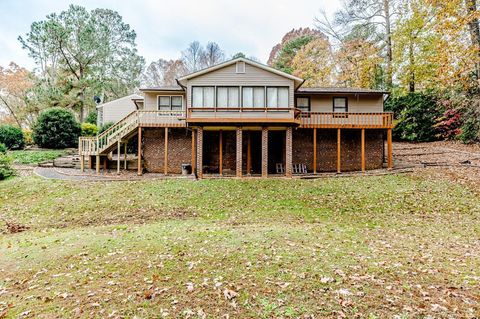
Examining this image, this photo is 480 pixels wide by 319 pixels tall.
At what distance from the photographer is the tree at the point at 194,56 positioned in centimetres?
5112

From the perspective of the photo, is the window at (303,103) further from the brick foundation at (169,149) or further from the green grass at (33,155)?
the green grass at (33,155)

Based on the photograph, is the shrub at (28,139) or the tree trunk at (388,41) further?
the tree trunk at (388,41)

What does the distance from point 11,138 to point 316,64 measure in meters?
31.5

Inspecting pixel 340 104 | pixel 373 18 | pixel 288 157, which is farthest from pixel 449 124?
pixel 288 157

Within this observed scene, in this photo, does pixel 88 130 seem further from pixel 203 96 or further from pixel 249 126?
pixel 249 126

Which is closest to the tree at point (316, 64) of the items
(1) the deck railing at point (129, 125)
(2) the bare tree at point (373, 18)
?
(2) the bare tree at point (373, 18)

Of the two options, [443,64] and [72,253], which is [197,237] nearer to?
[72,253]

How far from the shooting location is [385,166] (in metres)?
21.2

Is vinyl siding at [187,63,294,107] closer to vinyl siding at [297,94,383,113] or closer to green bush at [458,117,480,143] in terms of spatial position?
vinyl siding at [297,94,383,113]

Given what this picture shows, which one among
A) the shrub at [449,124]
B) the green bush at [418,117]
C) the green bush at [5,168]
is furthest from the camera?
the green bush at [418,117]

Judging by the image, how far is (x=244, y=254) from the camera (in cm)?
682

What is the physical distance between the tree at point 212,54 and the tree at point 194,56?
68 centimetres

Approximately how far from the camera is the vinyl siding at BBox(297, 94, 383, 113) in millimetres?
21516

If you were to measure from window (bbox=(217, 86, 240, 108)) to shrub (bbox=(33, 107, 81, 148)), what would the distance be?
1646cm
